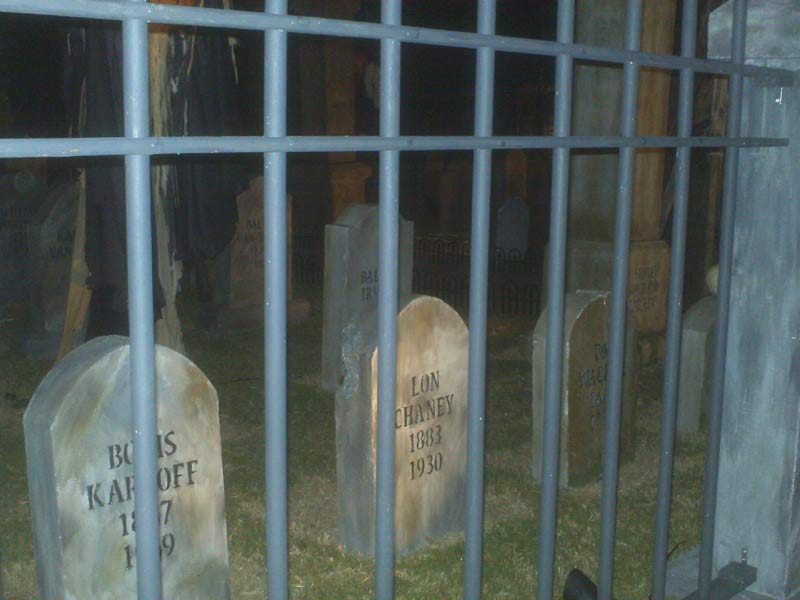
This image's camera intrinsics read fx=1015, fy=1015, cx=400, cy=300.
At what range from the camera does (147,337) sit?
4.94ft

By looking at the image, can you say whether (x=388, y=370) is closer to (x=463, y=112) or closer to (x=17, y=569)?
(x=17, y=569)

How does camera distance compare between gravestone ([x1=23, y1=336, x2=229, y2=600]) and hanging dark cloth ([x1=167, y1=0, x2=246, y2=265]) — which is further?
hanging dark cloth ([x1=167, y1=0, x2=246, y2=265])

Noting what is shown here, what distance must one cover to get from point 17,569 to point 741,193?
313cm

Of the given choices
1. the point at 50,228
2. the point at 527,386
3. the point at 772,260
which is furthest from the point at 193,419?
the point at 50,228

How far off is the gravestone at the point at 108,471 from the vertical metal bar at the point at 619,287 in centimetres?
145

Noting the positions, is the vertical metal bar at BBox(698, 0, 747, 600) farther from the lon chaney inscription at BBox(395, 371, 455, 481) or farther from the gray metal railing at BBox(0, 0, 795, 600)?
the lon chaney inscription at BBox(395, 371, 455, 481)

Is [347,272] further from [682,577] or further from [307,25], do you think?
[307,25]

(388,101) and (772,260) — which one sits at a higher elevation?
(388,101)

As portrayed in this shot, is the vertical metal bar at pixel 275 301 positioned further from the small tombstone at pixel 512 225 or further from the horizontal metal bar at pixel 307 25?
the small tombstone at pixel 512 225

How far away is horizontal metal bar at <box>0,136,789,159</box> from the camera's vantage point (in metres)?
1.31

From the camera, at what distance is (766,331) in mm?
2973

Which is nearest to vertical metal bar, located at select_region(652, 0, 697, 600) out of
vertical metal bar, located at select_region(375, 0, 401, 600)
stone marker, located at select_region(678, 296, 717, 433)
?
vertical metal bar, located at select_region(375, 0, 401, 600)

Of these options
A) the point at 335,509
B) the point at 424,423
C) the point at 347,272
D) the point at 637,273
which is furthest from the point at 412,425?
the point at 637,273

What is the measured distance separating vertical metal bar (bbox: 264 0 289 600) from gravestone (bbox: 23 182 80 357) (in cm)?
730
